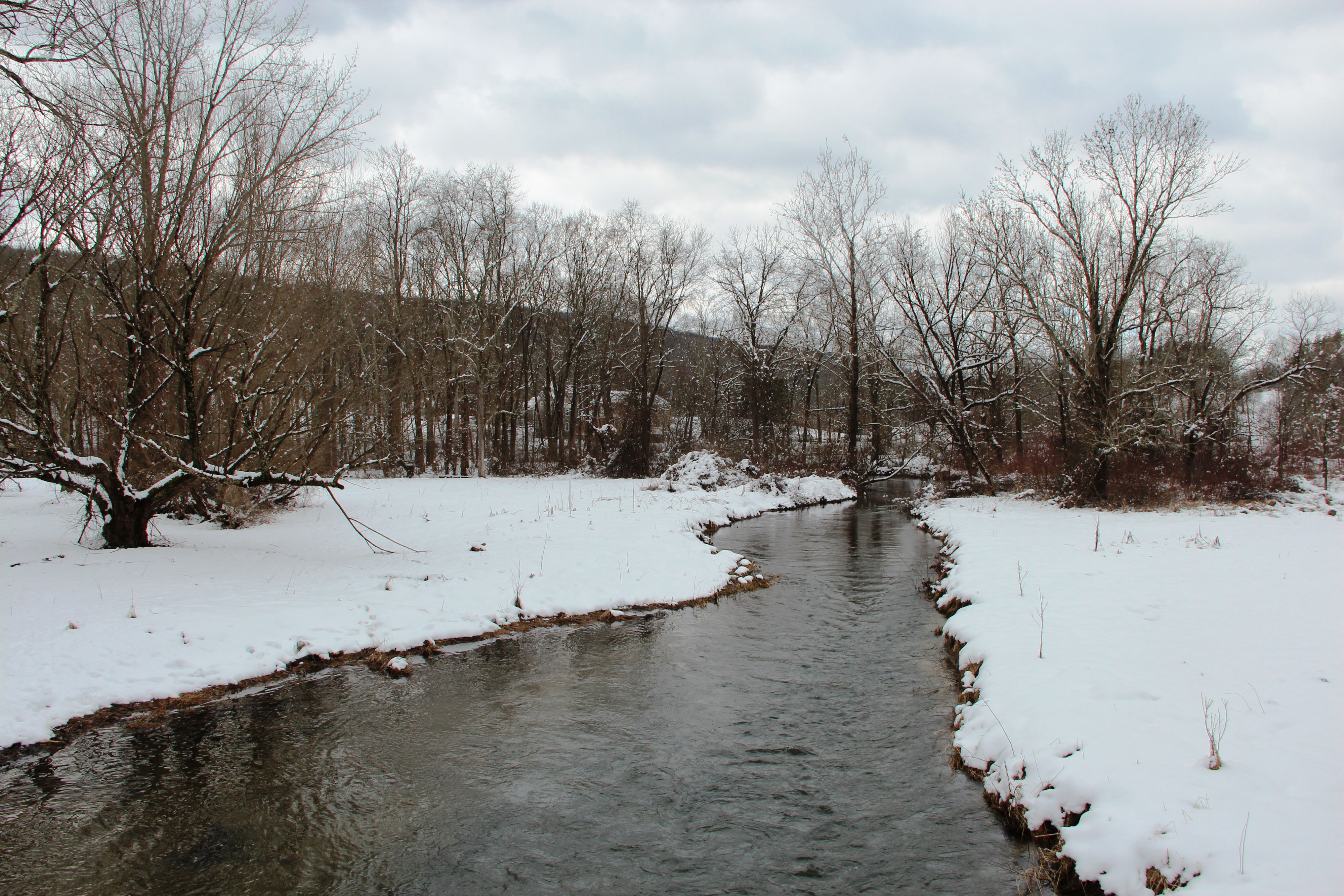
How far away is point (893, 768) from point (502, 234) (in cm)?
3127

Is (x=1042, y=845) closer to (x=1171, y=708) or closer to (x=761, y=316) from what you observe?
(x=1171, y=708)

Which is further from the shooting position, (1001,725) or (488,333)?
(488,333)

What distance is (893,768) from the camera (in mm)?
5531

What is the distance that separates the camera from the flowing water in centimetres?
419

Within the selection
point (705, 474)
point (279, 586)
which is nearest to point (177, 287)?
point (279, 586)

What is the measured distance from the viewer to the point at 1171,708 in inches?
203

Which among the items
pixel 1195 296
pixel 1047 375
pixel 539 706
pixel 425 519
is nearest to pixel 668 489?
pixel 425 519

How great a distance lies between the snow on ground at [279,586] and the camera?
6.57 meters

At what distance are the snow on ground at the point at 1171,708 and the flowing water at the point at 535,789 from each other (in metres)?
0.56

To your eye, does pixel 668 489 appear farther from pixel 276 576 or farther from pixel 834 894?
pixel 834 894

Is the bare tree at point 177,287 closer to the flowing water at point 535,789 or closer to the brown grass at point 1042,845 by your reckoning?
the flowing water at point 535,789

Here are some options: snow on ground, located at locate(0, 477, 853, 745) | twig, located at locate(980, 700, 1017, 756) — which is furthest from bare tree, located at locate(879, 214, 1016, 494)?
twig, located at locate(980, 700, 1017, 756)

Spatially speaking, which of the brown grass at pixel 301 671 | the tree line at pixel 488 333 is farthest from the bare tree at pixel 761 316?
the brown grass at pixel 301 671

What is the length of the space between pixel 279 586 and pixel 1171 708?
9892 mm
